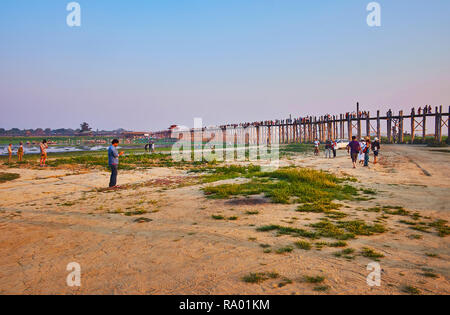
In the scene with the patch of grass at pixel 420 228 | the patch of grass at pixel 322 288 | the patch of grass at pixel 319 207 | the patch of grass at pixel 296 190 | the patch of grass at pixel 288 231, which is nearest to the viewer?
the patch of grass at pixel 322 288

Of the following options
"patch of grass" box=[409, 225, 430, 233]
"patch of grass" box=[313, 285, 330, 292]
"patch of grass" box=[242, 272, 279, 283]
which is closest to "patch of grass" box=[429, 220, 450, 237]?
"patch of grass" box=[409, 225, 430, 233]

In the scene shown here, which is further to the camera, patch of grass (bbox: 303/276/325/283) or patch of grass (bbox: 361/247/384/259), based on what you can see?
patch of grass (bbox: 361/247/384/259)

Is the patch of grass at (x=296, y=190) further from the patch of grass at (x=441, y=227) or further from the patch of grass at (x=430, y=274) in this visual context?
the patch of grass at (x=430, y=274)

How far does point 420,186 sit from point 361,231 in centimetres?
683

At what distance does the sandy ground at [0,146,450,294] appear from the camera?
3723 mm

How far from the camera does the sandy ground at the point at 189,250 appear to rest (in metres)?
3.72

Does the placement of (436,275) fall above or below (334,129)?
below

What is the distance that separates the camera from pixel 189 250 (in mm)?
5016

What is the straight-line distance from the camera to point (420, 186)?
1049cm

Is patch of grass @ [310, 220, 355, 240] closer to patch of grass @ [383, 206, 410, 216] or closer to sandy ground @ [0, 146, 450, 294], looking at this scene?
Answer: sandy ground @ [0, 146, 450, 294]

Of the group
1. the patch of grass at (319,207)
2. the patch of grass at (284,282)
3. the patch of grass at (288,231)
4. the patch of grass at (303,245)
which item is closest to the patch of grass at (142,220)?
the patch of grass at (288,231)
